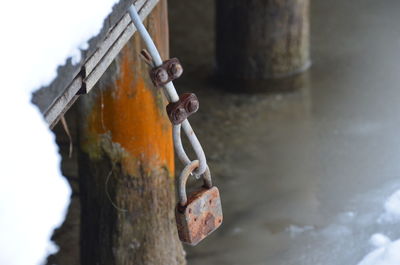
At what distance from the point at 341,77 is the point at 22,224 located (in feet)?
13.7

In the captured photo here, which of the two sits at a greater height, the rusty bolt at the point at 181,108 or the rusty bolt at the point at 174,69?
the rusty bolt at the point at 174,69

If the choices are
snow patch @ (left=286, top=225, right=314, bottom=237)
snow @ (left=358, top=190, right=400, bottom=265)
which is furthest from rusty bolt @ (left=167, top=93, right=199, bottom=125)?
snow patch @ (left=286, top=225, right=314, bottom=237)

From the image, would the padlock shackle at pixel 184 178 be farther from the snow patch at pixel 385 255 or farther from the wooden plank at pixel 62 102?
the snow patch at pixel 385 255

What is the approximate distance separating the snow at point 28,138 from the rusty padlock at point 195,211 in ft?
2.10

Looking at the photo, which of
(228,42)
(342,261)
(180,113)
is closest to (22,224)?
(180,113)

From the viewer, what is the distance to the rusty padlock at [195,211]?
261cm

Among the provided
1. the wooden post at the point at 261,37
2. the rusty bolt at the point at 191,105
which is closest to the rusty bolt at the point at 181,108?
the rusty bolt at the point at 191,105

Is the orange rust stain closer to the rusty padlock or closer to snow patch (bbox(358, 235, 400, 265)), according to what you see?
the rusty padlock

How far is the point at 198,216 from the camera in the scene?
2.64m

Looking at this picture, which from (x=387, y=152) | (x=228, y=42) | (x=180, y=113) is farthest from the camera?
(x=228, y=42)

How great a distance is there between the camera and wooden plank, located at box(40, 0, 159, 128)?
2.23m

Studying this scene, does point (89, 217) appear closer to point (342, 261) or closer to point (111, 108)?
point (111, 108)

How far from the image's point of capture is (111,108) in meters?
3.39

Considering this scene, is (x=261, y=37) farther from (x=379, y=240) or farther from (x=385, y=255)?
(x=385, y=255)
